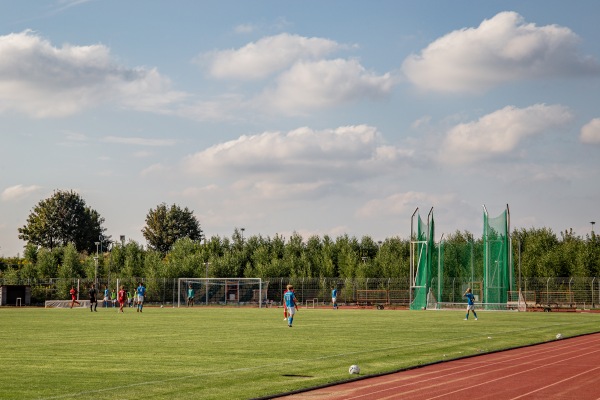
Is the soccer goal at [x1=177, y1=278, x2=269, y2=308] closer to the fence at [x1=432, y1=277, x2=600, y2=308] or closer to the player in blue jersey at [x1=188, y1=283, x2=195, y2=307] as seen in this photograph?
the player in blue jersey at [x1=188, y1=283, x2=195, y2=307]

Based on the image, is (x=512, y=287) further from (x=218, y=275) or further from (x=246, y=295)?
(x=218, y=275)

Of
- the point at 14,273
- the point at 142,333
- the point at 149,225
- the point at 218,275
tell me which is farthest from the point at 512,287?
the point at 149,225

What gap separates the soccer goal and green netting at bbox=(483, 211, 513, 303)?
27.4m

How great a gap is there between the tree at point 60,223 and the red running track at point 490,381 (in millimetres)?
133575

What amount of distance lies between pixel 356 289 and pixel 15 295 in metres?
33.9

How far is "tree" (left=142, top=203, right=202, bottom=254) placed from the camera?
502 feet

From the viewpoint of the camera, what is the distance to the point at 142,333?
32750mm

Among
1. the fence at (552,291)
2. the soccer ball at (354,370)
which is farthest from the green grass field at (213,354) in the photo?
the fence at (552,291)

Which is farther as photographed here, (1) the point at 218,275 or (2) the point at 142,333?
(1) the point at 218,275

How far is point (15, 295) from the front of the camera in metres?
82.0

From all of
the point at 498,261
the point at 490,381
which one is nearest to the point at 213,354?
the point at 490,381

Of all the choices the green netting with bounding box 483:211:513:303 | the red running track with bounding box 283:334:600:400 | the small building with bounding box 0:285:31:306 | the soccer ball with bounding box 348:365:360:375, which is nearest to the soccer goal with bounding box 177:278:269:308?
the small building with bounding box 0:285:31:306

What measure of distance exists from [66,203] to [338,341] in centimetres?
12875

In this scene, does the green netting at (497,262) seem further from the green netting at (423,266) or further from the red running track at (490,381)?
the red running track at (490,381)
